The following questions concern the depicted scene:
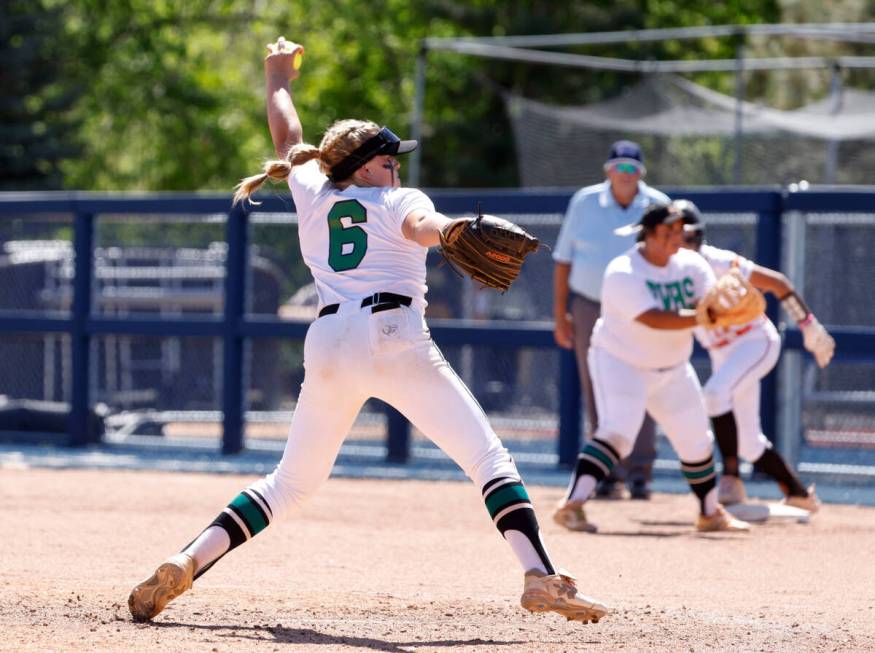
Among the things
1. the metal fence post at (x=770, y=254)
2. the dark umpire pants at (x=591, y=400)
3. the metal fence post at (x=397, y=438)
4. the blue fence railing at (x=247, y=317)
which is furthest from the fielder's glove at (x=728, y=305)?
the metal fence post at (x=397, y=438)

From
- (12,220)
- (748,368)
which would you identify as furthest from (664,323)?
(12,220)

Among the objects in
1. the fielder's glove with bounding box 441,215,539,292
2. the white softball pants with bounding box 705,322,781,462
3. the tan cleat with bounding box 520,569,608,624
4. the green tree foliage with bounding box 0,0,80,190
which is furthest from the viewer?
the green tree foliage with bounding box 0,0,80,190

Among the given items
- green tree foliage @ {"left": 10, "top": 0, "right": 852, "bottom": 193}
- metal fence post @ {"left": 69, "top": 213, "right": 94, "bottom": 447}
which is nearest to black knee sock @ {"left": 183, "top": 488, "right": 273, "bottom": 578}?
metal fence post @ {"left": 69, "top": 213, "right": 94, "bottom": 447}

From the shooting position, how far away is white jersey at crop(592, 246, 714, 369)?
8.00 metres

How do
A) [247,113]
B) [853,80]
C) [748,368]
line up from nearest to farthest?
[748,368], [853,80], [247,113]

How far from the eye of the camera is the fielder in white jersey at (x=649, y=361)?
26.4 ft

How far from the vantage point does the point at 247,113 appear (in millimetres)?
33750

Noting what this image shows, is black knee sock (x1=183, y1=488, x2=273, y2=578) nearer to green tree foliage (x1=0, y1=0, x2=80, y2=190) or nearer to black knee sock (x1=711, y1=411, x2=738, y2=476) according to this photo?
black knee sock (x1=711, y1=411, x2=738, y2=476)

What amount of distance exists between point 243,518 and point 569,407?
618cm

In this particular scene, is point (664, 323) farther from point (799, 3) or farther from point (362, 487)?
point (799, 3)

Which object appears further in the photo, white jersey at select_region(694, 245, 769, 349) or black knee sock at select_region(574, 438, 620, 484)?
white jersey at select_region(694, 245, 769, 349)

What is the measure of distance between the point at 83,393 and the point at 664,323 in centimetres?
664

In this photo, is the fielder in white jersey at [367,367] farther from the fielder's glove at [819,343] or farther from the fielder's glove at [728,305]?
the fielder's glove at [819,343]

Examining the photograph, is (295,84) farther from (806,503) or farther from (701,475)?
(701,475)
